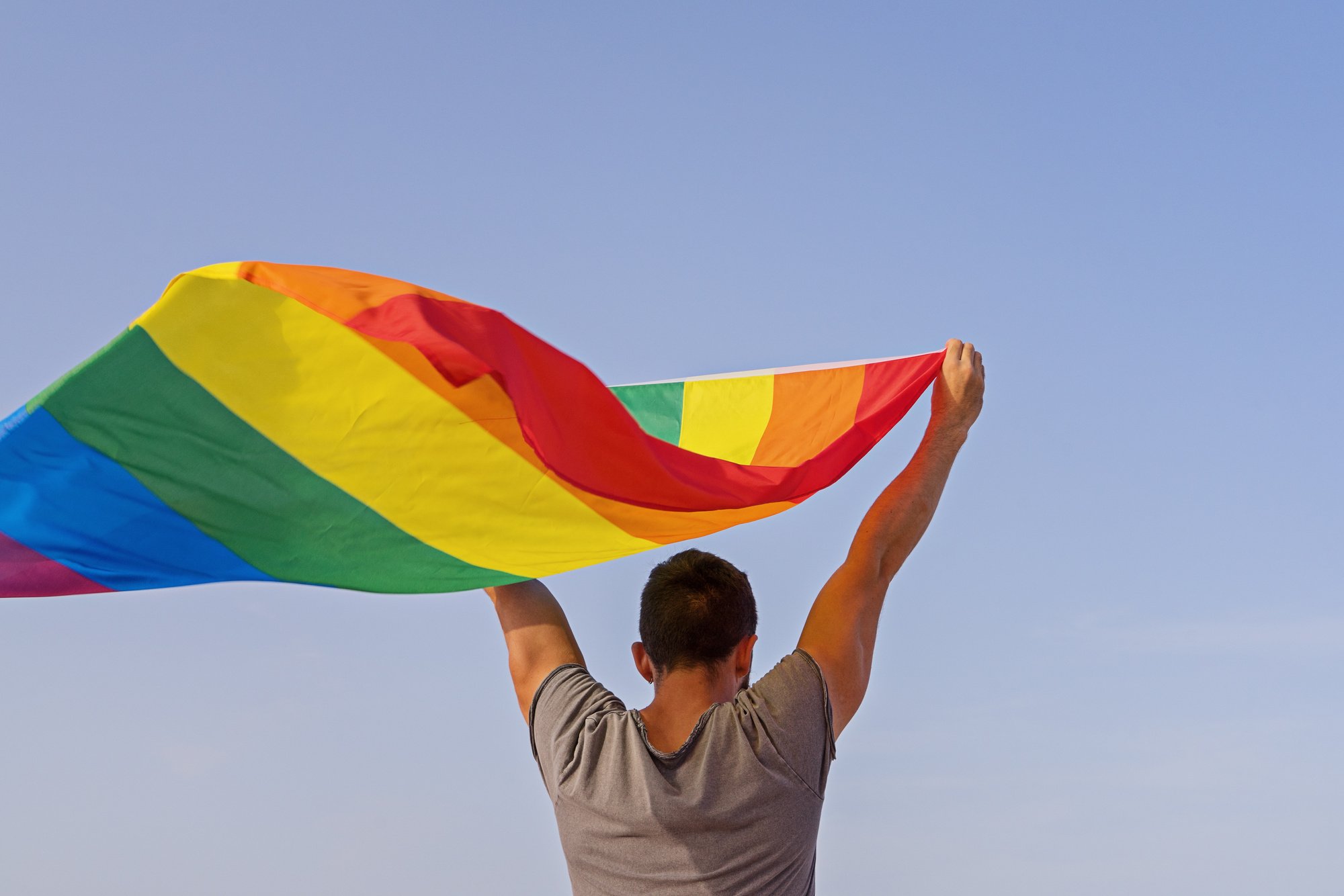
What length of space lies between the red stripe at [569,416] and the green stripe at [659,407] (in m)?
1.30

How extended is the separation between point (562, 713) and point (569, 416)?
1.02 m

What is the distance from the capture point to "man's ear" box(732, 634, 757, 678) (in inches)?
105

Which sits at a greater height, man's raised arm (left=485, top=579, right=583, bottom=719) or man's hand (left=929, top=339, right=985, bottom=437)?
man's hand (left=929, top=339, right=985, bottom=437)

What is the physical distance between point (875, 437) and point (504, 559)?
1425 millimetres

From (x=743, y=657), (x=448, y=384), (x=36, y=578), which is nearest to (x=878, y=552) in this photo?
(x=743, y=657)

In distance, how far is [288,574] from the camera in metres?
3.23

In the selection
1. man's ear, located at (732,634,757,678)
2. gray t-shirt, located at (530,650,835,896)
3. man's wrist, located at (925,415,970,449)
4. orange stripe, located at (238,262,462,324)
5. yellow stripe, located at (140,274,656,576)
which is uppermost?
orange stripe, located at (238,262,462,324)

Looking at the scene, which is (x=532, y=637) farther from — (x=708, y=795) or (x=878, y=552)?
(x=878, y=552)

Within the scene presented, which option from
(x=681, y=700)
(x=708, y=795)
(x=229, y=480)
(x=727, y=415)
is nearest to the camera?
(x=708, y=795)

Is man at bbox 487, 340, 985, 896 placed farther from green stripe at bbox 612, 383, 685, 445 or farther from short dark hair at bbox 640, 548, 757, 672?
green stripe at bbox 612, 383, 685, 445

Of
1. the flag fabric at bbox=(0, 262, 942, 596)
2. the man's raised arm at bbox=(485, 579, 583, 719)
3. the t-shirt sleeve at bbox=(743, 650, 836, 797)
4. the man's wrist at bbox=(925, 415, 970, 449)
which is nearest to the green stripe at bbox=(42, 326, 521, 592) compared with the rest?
the flag fabric at bbox=(0, 262, 942, 596)

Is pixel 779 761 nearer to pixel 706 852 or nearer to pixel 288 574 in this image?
pixel 706 852

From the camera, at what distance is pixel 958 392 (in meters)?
3.62

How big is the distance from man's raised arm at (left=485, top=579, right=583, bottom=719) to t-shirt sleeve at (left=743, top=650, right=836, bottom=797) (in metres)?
0.48
